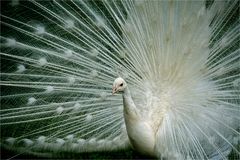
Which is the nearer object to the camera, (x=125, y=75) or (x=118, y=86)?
(x=118, y=86)

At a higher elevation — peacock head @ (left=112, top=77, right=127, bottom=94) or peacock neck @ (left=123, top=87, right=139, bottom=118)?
peacock head @ (left=112, top=77, right=127, bottom=94)

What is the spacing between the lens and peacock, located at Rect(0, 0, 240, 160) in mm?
2803

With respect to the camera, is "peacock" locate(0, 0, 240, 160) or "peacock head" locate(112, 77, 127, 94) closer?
"peacock head" locate(112, 77, 127, 94)

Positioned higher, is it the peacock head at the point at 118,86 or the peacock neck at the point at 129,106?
the peacock head at the point at 118,86

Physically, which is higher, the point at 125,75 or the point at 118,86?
Answer: the point at 125,75

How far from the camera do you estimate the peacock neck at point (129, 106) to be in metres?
2.74

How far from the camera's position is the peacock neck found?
2736mm

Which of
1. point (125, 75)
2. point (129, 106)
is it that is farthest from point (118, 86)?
point (125, 75)

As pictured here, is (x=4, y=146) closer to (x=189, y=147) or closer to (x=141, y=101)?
(x=141, y=101)

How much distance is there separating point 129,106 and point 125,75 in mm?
272

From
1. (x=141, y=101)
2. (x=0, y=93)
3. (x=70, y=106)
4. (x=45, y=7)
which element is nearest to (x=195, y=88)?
(x=141, y=101)

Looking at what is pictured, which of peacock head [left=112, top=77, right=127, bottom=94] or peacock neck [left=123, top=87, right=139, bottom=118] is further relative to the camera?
peacock neck [left=123, top=87, right=139, bottom=118]

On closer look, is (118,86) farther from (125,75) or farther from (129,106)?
(125,75)

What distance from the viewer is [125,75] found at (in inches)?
118
